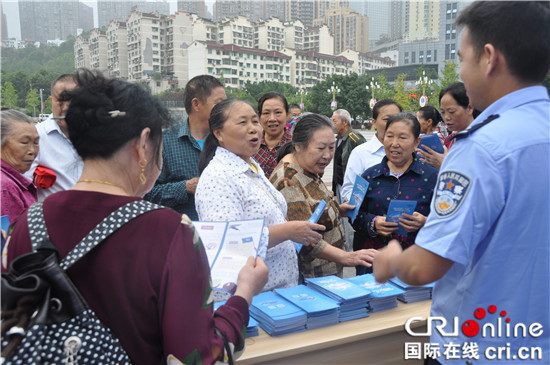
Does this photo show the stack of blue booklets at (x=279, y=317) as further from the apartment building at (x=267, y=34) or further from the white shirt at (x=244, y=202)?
the apartment building at (x=267, y=34)

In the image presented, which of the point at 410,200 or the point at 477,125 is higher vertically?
the point at 477,125

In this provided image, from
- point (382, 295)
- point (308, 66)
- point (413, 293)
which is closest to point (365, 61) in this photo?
point (308, 66)

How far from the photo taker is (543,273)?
3.63 feet

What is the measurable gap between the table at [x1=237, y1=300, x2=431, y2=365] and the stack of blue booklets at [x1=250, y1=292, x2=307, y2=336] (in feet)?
0.09

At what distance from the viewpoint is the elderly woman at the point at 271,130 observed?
4.07 m

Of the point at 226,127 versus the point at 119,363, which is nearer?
the point at 119,363

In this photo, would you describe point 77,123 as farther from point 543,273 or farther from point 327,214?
point 327,214

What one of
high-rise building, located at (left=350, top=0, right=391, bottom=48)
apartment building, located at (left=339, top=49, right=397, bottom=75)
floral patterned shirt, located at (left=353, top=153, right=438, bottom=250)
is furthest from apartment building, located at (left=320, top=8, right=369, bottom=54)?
floral patterned shirt, located at (left=353, top=153, right=438, bottom=250)

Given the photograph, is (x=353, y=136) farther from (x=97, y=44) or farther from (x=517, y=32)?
(x=97, y=44)

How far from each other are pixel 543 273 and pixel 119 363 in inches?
44.3

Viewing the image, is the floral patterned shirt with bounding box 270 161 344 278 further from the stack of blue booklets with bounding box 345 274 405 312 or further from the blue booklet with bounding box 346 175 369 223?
the stack of blue booklets with bounding box 345 274 405 312

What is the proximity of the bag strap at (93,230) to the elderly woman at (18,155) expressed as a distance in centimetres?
176

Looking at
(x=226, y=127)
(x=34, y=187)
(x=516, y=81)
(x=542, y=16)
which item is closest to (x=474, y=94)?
(x=516, y=81)

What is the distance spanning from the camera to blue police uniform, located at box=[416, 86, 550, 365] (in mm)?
1062
